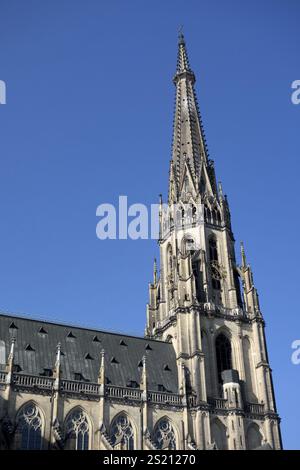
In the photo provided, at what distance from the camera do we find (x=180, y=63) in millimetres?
87688

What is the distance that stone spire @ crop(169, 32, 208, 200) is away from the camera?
76.6 meters

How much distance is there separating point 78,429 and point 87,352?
9.26 meters

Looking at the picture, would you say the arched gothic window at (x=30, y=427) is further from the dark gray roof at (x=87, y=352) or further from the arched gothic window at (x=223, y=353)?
the arched gothic window at (x=223, y=353)

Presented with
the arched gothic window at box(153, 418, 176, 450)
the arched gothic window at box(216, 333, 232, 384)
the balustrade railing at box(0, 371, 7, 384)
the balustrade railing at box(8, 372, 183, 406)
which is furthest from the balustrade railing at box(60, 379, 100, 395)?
the arched gothic window at box(216, 333, 232, 384)

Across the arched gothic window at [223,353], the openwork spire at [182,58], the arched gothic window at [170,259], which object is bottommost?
the arched gothic window at [223,353]

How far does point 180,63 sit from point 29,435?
5712 centimetres

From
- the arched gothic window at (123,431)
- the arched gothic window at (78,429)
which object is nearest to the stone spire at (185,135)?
the arched gothic window at (123,431)

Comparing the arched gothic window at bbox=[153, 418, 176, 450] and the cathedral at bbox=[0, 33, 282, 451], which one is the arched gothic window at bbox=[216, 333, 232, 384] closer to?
the cathedral at bbox=[0, 33, 282, 451]

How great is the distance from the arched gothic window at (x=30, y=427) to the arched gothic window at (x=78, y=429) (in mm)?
2437

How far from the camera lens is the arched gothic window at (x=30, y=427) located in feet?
165

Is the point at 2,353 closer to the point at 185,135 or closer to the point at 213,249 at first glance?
the point at 213,249

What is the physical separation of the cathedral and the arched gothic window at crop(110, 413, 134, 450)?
9cm
